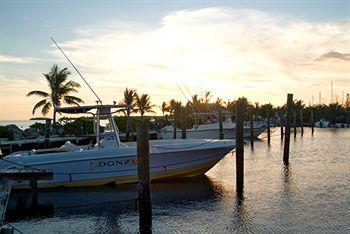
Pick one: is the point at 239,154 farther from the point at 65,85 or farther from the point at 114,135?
the point at 65,85

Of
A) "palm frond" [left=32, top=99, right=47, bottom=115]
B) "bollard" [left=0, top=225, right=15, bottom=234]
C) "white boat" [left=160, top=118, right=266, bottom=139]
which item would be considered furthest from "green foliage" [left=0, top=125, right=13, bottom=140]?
"bollard" [left=0, top=225, right=15, bottom=234]

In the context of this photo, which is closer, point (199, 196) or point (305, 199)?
point (305, 199)

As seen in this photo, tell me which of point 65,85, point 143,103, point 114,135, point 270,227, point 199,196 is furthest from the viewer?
point 143,103

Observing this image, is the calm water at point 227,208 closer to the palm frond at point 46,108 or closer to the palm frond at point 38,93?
the palm frond at point 46,108

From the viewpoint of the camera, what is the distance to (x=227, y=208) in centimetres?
1372

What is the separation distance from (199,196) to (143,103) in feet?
143

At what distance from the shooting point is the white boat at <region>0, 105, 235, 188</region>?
17.2 m

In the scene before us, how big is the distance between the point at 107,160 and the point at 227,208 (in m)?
6.00

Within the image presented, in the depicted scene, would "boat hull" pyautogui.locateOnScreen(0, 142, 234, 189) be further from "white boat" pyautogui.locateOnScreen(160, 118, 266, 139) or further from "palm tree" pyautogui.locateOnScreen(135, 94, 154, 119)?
"palm tree" pyautogui.locateOnScreen(135, 94, 154, 119)

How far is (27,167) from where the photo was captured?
16.5 meters

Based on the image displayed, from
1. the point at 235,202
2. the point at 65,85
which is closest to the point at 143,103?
the point at 65,85

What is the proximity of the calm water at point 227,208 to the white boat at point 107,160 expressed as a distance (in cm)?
63

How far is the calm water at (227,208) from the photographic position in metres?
11.8

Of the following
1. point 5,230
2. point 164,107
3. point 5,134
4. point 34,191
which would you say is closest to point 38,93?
point 5,134
